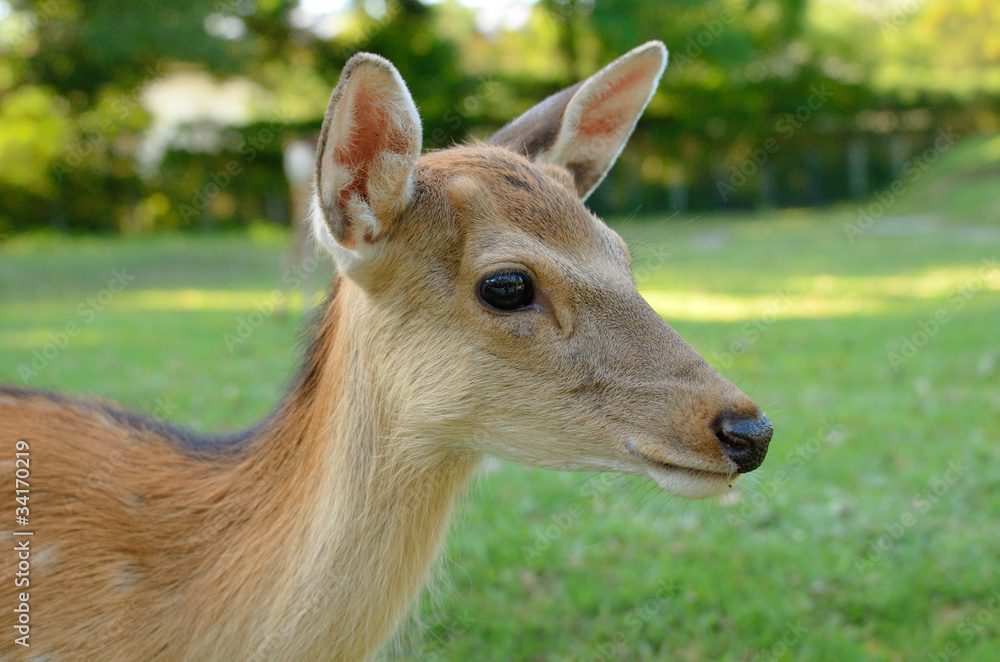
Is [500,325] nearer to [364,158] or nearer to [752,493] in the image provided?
[364,158]

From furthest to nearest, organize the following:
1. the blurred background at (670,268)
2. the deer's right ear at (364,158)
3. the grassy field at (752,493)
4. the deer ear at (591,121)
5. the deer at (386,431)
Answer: the blurred background at (670,268) → the grassy field at (752,493) → the deer ear at (591,121) → the deer at (386,431) → the deer's right ear at (364,158)

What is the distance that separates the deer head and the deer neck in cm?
3

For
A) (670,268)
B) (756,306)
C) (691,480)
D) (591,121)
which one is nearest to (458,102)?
(670,268)

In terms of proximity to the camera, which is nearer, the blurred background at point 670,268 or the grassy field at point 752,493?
the grassy field at point 752,493

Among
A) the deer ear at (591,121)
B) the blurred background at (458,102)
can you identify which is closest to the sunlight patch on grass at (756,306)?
the deer ear at (591,121)

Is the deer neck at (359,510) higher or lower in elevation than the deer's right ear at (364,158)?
lower

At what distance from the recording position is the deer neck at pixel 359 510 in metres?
2.31

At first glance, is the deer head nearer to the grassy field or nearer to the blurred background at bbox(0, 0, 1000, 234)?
the grassy field

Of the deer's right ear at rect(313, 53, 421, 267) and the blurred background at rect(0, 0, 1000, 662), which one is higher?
the deer's right ear at rect(313, 53, 421, 267)

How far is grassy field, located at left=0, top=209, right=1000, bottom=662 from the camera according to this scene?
366 centimetres

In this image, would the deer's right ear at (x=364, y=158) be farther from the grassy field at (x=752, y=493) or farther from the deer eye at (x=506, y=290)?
the grassy field at (x=752, y=493)

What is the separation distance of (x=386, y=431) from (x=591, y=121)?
1366 millimetres

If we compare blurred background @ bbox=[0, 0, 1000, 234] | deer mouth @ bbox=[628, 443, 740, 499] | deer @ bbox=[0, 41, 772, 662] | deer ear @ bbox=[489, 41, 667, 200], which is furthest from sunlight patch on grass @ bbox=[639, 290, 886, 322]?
blurred background @ bbox=[0, 0, 1000, 234]

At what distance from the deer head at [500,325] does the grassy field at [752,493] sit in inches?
18.7
